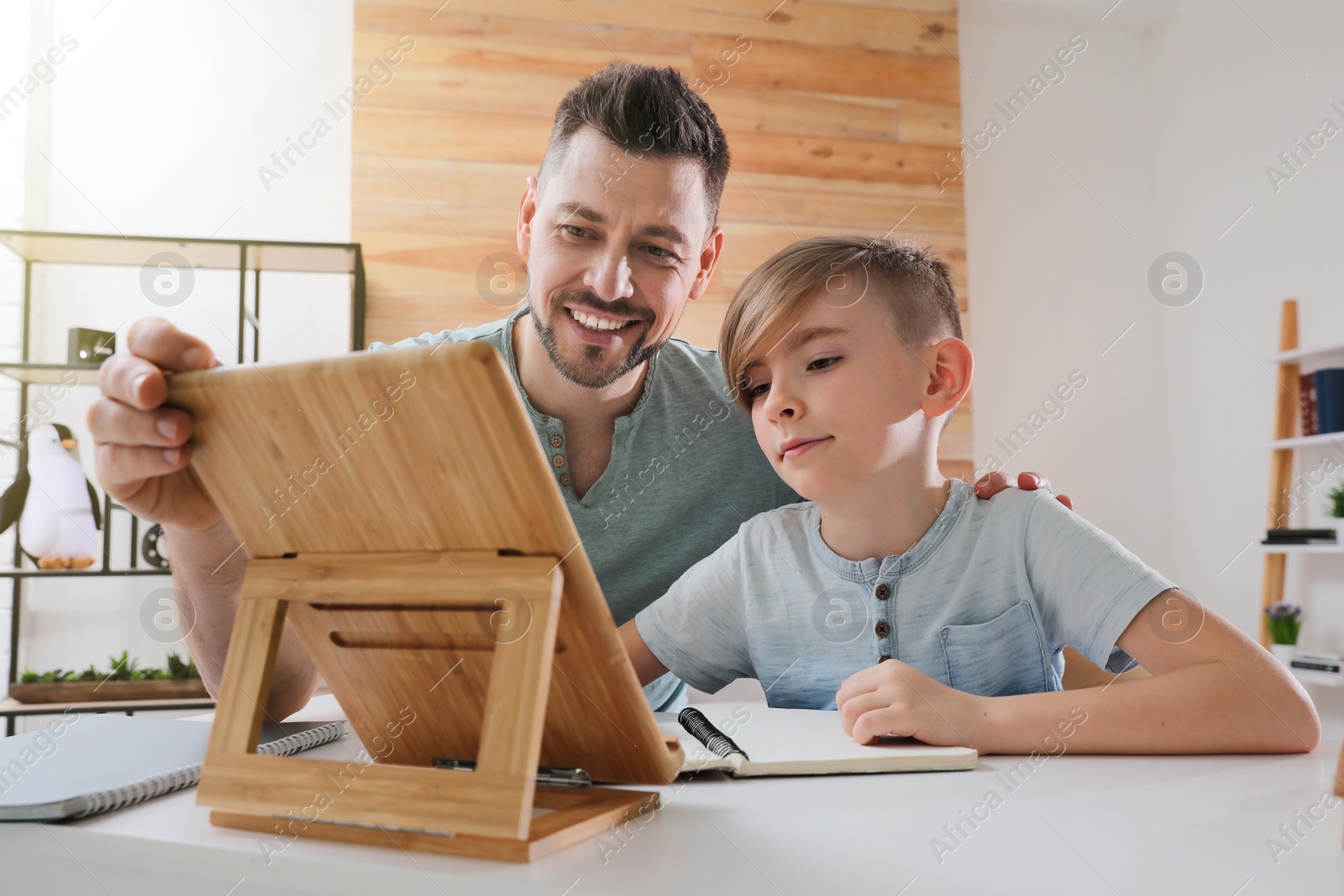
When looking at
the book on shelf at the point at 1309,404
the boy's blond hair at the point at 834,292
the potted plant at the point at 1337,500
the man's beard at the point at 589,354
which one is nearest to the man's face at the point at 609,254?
the man's beard at the point at 589,354

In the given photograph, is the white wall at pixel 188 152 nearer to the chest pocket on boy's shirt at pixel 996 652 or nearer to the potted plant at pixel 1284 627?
the chest pocket on boy's shirt at pixel 996 652

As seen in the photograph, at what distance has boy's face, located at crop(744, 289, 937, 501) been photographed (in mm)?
873

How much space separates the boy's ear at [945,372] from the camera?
94 centimetres

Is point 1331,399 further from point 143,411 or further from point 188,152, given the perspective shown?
point 188,152

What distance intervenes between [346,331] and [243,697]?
238 centimetres

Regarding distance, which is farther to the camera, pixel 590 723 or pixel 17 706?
pixel 17 706

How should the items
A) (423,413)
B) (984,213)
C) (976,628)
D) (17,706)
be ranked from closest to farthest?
(423,413) → (976,628) → (17,706) → (984,213)

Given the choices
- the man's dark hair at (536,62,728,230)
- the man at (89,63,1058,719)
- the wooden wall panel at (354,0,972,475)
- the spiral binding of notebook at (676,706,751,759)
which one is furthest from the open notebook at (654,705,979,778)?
the wooden wall panel at (354,0,972,475)

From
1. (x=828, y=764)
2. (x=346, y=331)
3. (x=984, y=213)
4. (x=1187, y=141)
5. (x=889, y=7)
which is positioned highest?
(x=889, y=7)

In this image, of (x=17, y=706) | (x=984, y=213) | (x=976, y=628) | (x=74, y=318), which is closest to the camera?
(x=976, y=628)

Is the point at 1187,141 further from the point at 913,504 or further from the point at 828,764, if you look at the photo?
the point at 828,764

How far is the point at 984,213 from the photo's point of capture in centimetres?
341

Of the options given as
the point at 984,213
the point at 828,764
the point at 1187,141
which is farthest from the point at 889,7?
the point at 828,764

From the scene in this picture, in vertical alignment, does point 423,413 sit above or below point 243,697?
above
